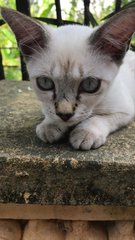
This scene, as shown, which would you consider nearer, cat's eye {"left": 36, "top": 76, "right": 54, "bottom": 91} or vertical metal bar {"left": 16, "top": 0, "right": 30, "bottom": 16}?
cat's eye {"left": 36, "top": 76, "right": 54, "bottom": 91}

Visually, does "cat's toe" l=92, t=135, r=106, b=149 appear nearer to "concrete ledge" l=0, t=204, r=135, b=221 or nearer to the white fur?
the white fur

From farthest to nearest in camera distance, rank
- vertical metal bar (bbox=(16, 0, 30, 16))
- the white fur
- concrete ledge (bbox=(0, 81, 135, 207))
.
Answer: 1. vertical metal bar (bbox=(16, 0, 30, 16))
2. the white fur
3. concrete ledge (bbox=(0, 81, 135, 207))

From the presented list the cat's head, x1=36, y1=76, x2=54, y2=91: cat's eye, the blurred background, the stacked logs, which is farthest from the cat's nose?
the blurred background

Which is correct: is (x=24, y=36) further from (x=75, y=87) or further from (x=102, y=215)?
(x=102, y=215)

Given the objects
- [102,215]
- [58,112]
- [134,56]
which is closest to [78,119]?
[58,112]

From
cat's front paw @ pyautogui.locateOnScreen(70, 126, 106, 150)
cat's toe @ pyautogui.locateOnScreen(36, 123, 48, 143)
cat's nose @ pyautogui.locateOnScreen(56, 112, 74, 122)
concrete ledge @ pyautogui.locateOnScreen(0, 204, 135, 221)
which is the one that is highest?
cat's nose @ pyautogui.locateOnScreen(56, 112, 74, 122)

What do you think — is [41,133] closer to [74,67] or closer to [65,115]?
[65,115]

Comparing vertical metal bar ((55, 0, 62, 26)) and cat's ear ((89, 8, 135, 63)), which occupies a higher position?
cat's ear ((89, 8, 135, 63))
